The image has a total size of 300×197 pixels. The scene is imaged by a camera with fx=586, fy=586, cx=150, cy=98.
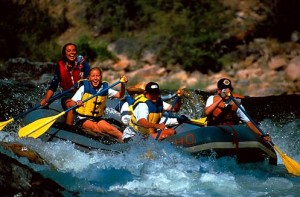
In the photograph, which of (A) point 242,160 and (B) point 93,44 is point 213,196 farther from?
(B) point 93,44

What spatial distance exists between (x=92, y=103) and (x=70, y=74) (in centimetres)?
103

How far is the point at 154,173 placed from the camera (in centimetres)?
635

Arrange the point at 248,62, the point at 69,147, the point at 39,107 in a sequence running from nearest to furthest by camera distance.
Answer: the point at 69,147, the point at 39,107, the point at 248,62

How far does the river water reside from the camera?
604 cm

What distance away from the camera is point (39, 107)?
816 cm

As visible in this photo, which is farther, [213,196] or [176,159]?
[176,159]

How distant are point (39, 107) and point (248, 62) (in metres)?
7.87

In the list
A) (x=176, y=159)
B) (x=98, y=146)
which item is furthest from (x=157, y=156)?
(x=98, y=146)

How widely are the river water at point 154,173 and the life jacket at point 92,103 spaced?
0.57 metres

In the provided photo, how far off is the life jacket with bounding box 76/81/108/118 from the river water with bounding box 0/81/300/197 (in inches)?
22.3

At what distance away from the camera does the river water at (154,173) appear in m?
6.04

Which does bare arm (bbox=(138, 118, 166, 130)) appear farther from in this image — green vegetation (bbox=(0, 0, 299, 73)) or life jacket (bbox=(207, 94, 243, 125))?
green vegetation (bbox=(0, 0, 299, 73))

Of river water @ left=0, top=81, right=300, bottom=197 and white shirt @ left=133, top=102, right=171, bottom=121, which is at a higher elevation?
white shirt @ left=133, top=102, right=171, bottom=121

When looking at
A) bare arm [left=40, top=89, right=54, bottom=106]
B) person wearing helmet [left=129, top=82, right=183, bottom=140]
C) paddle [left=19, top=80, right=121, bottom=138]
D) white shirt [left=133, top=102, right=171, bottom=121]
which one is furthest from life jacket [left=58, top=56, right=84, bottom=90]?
white shirt [left=133, top=102, right=171, bottom=121]
